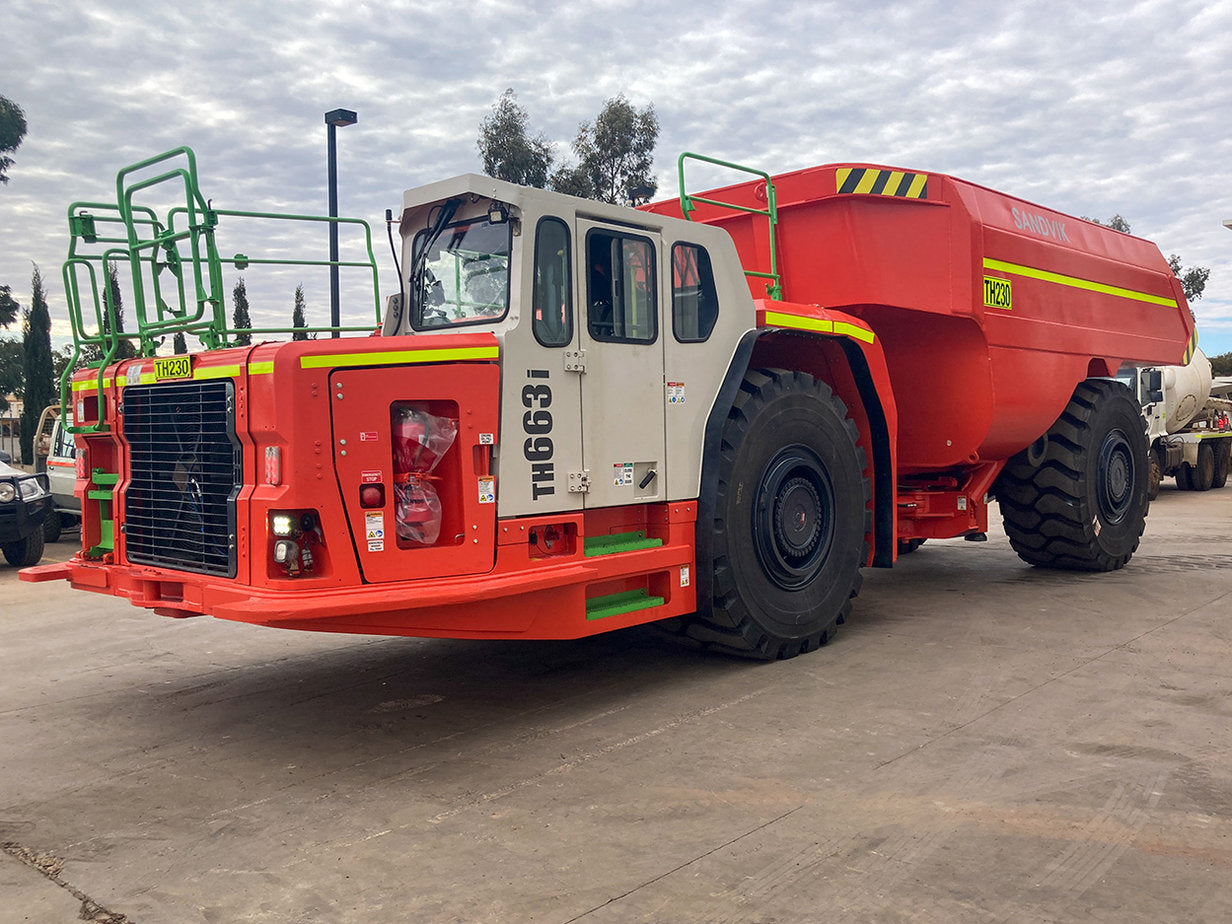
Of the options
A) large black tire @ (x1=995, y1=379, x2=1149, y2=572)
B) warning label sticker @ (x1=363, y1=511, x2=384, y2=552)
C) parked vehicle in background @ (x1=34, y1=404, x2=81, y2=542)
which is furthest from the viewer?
parked vehicle in background @ (x1=34, y1=404, x2=81, y2=542)

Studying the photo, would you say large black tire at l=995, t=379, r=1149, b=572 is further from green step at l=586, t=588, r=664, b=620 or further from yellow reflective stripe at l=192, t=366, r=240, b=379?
yellow reflective stripe at l=192, t=366, r=240, b=379

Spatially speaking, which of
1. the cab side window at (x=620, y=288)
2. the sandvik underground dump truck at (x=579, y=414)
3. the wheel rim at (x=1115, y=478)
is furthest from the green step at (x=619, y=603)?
the wheel rim at (x=1115, y=478)

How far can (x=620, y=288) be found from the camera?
5.35m

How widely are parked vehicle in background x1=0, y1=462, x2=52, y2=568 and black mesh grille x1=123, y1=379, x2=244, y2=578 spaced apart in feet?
22.7

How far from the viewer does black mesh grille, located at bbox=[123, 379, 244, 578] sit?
4676mm

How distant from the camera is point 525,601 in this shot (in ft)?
16.1

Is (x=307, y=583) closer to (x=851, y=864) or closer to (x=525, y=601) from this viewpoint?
(x=525, y=601)

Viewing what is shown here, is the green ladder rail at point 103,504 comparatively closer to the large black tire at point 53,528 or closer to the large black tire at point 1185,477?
the large black tire at point 53,528

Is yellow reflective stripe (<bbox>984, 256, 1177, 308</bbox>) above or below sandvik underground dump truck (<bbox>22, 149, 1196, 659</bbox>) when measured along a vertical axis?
above

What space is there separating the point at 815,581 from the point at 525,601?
2190 millimetres

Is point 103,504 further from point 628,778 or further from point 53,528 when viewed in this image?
point 53,528

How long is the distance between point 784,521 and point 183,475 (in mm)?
3259

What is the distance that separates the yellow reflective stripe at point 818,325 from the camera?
236 inches

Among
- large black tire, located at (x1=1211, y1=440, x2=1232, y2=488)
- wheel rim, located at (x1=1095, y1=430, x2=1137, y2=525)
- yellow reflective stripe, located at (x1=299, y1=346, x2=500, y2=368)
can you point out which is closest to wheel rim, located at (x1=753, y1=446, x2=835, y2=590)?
yellow reflective stripe, located at (x1=299, y1=346, x2=500, y2=368)
